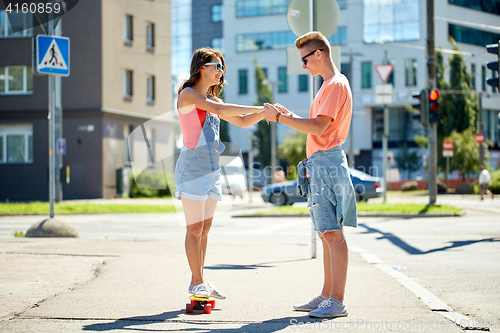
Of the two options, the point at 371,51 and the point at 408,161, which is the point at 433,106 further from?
the point at 371,51

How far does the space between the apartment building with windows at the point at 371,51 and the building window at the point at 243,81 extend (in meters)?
0.10

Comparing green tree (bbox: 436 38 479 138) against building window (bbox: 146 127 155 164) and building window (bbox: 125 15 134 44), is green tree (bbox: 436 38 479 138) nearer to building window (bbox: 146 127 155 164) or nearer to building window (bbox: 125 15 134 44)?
building window (bbox: 125 15 134 44)

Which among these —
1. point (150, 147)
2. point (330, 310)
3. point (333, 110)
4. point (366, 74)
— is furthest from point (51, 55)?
point (366, 74)

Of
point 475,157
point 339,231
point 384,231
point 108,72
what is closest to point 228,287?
point 339,231

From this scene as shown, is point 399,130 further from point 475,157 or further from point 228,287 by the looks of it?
point 228,287

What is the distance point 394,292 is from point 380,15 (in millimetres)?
46709

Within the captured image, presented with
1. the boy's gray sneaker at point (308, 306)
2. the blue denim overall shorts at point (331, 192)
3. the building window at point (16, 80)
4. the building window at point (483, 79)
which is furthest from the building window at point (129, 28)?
the building window at point (483, 79)

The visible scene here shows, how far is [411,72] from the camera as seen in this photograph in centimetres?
4794

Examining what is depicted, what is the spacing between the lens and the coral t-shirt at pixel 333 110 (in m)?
3.89

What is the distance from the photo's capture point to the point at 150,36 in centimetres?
3184

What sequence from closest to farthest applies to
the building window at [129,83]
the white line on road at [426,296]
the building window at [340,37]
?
the white line on road at [426,296] < the building window at [129,83] < the building window at [340,37]

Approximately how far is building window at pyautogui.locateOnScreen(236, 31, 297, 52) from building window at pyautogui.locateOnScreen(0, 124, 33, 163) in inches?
1128

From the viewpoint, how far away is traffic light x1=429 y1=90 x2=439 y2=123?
16312 mm

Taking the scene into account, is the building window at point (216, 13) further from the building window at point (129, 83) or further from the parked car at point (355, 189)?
the parked car at point (355, 189)
